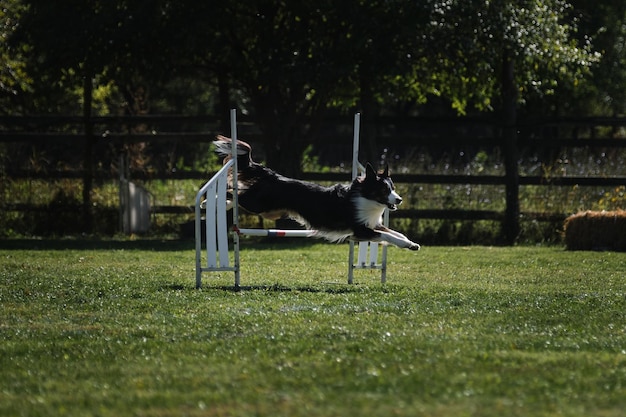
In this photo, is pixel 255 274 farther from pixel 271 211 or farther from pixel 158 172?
pixel 158 172

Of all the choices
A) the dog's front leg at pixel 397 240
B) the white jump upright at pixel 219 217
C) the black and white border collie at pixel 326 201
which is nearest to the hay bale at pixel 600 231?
the black and white border collie at pixel 326 201

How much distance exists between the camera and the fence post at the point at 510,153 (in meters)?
17.5

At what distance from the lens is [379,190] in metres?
10.0

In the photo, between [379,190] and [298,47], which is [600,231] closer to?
[298,47]

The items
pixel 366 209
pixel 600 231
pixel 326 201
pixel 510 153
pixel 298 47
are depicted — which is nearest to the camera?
pixel 366 209

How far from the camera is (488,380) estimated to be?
5207mm

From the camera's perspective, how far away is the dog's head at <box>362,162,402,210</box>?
32.9 feet

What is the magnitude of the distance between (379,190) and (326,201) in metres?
0.56

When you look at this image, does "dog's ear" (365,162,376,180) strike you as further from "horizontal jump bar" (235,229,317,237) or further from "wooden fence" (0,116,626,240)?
"wooden fence" (0,116,626,240)

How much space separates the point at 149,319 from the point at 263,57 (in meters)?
9.87

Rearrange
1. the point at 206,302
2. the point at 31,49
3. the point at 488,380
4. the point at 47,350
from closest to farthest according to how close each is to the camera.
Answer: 1. the point at 488,380
2. the point at 47,350
3. the point at 206,302
4. the point at 31,49

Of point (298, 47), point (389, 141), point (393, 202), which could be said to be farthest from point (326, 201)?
point (389, 141)

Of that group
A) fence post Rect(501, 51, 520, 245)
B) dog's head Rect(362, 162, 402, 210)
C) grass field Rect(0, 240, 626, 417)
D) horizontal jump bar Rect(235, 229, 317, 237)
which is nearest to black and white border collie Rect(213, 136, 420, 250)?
dog's head Rect(362, 162, 402, 210)

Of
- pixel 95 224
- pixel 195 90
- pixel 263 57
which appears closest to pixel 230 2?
pixel 263 57
